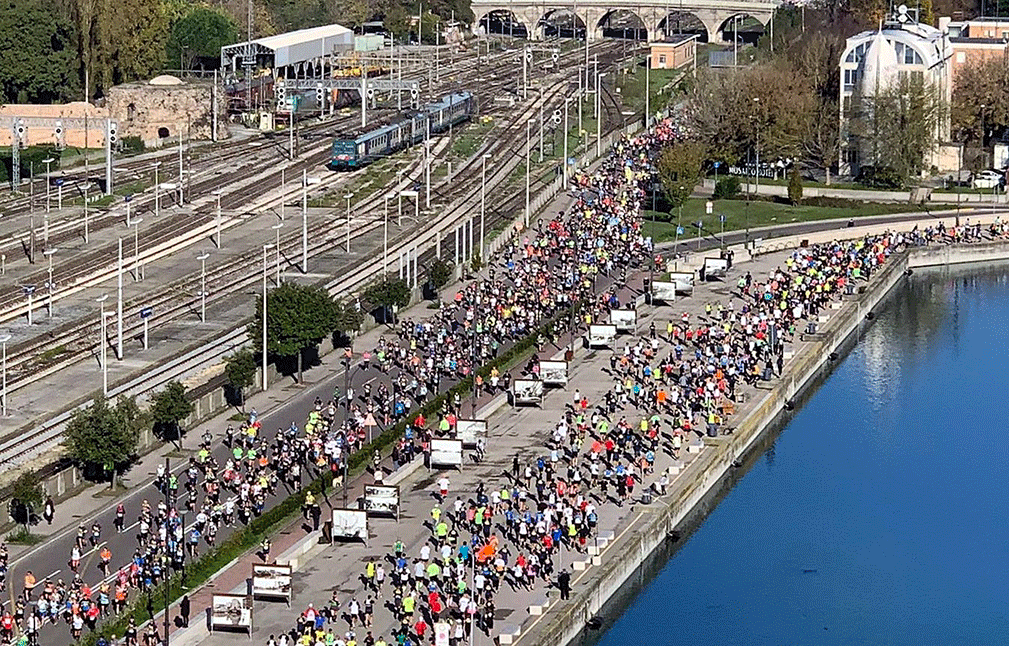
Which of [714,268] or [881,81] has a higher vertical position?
[881,81]

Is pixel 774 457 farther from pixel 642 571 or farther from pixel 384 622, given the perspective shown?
pixel 384 622

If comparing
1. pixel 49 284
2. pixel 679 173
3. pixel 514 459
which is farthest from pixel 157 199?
pixel 514 459

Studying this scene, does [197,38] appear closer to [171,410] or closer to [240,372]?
[240,372]

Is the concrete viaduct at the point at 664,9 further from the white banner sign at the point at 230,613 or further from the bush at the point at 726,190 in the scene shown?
the white banner sign at the point at 230,613

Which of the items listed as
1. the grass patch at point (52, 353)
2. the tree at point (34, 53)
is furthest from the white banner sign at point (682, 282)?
the tree at point (34, 53)

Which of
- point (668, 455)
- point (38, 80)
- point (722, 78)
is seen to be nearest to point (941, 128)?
point (722, 78)

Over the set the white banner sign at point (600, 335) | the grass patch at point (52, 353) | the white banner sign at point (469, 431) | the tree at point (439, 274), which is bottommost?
the white banner sign at point (469, 431)
